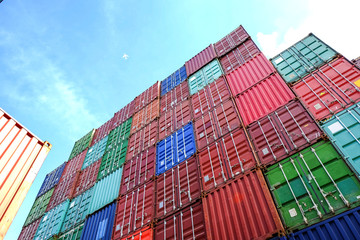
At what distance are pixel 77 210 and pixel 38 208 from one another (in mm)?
8146

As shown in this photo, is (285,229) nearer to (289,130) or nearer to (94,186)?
(289,130)

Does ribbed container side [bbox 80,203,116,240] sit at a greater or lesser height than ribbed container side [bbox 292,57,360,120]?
lesser

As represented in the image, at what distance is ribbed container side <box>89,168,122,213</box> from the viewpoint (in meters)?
14.8

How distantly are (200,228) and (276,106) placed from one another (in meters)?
6.47

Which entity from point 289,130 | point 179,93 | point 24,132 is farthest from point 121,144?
point 289,130

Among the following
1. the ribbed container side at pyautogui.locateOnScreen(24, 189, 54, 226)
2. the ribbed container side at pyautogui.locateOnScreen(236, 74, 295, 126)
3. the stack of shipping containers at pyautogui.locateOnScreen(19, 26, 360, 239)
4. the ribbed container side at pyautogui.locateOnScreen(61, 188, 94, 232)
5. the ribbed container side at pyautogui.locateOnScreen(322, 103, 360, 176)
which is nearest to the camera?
the ribbed container side at pyautogui.locateOnScreen(322, 103, 360, 176)

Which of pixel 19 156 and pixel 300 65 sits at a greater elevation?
pixel 300 65

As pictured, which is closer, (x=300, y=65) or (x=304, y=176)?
(x=304, y=176)

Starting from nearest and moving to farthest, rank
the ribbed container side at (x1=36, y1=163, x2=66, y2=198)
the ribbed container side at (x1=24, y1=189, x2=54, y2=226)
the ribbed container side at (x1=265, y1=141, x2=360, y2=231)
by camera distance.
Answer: the ribbed container side at (x1=265, y1=141, x2=360, y2=231) → the ribbed container side at (x1=24, y1=189, x2=54, y2=226) → the ribbed container side at (x1=36, y1=163, x2=66, y2=198)

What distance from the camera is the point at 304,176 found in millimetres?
7980

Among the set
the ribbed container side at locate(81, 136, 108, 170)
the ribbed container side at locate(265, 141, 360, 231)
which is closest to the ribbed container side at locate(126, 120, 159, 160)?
the ribbed container side at locate(81, 136, 108, 170)

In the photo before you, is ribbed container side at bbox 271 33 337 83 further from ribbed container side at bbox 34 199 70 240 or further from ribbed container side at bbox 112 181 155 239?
ribbed container side at bbox 34 199 70 240

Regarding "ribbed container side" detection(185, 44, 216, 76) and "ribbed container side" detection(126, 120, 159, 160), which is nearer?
"ribbed container side" detection(126, 120, 159, 160)

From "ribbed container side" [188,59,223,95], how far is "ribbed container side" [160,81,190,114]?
1.81 ft
